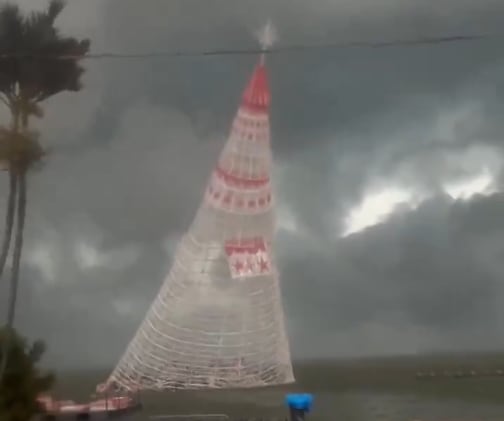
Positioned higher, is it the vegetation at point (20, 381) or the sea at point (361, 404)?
the sea at point (361, 404)

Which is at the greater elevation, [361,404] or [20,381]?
[361,404]

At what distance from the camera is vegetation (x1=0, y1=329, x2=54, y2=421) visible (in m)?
30.6

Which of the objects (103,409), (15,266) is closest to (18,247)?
(15,266)

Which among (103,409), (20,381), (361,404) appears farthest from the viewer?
(361,404)

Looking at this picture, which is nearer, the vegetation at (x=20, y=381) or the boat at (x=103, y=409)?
the vegetation at (x=20, y=381)

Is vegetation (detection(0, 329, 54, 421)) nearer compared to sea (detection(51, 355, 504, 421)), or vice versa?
vegetation (detection(0, 329, 54, 421))

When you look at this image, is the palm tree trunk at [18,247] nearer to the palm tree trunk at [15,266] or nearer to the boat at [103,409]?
the palm tree trunk at [15,266]

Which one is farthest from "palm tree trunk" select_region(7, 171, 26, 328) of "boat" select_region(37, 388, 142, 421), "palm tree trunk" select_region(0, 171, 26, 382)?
"boat" select_region(37, 388, 142, 421)

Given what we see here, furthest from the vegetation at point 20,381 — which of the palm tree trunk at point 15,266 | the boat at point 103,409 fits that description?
the boat at point 103,409

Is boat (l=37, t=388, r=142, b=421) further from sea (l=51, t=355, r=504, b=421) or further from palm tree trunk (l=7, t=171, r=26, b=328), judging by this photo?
palm tree trunk (l=7, t=171, r=26, b=328)

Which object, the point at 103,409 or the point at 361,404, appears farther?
the point at 361,404

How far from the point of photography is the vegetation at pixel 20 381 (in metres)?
30.6

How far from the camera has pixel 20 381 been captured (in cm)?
3084

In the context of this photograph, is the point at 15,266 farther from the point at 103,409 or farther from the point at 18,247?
the point at 103,409
